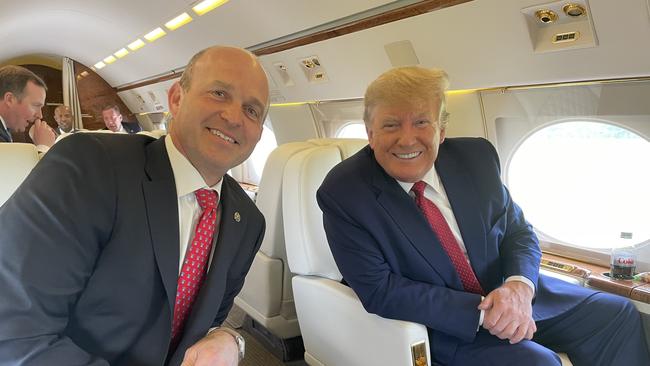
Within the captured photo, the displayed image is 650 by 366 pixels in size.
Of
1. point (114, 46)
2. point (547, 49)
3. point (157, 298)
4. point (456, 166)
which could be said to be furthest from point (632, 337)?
point (114, 46)

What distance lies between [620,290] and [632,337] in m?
0.30

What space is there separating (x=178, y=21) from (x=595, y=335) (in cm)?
442

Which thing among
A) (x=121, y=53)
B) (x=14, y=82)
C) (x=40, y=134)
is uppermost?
(x=121, y=53)

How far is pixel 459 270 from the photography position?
185 cm

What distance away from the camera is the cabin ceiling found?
3.36m

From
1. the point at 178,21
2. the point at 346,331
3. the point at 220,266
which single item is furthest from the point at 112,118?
the point at 220,266

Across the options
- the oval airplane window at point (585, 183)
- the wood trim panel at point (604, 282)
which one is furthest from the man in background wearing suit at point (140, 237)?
the oval airplane window at point (585, 183)

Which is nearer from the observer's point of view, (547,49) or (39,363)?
(39,363)

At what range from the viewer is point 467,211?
6.20 feet

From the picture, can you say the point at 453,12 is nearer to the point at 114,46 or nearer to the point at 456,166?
the point at 456,166

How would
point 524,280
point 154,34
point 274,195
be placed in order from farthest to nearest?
point 154,34
point 274,195
point 524,280

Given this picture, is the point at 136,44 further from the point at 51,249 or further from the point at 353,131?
the point at 51,249

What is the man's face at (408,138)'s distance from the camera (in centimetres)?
182

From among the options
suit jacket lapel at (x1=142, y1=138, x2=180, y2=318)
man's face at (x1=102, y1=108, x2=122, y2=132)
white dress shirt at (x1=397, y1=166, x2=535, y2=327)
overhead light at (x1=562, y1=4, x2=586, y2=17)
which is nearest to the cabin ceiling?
man's face at (x1=102, y1=108, x2=122, y2=132)
